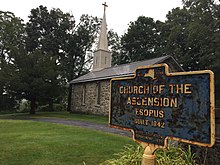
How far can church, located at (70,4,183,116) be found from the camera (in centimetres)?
2081

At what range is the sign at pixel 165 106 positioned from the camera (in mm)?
2205

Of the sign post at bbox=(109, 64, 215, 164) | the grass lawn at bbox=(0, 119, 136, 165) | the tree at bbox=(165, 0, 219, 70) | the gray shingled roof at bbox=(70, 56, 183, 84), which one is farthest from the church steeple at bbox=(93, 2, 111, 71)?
the sign post at bbox=(109, 64, 215, 164)

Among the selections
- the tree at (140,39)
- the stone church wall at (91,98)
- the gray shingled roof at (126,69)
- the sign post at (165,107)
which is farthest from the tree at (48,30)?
the sign post at (165,107)

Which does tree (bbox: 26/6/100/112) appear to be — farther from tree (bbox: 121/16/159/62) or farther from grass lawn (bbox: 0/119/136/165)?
grass lawn (bbox: 0/119/136/165)

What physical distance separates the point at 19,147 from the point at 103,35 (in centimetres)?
2484

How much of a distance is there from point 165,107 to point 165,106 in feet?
0.04

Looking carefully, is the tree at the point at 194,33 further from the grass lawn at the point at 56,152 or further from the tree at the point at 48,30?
the grass lawn at the point at 56,152

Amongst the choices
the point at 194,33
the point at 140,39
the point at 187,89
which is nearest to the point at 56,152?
the point at 187,89

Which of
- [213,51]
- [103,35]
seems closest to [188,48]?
[213,51]

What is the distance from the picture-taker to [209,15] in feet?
77.3

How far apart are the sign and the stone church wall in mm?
18180

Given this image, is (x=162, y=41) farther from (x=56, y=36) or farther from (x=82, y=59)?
(x=56, y=36)

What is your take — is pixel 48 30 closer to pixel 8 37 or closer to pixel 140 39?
pixel 8 37

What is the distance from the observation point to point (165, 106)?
258cm
